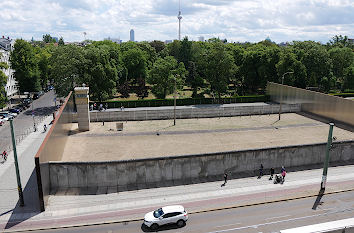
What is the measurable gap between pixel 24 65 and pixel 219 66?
152ft

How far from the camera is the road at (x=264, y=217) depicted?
76.2 feet

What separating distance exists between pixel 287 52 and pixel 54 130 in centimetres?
→ 5883

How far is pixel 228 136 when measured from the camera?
43.0 m

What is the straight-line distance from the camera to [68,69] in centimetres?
5953

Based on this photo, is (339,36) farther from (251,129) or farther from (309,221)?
(309,221)

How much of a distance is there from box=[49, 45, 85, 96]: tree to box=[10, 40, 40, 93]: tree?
1361cm

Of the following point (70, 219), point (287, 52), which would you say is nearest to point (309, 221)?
point (70, 219)

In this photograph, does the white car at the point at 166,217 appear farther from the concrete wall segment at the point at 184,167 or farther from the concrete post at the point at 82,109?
the concrete post at the point at 82,109

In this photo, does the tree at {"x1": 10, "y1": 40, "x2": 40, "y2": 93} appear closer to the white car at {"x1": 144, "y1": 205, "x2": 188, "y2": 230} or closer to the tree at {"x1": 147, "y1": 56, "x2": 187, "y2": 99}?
the tree at {"x1": 147, "y1": 56, "x2": 187, "y2": 99}

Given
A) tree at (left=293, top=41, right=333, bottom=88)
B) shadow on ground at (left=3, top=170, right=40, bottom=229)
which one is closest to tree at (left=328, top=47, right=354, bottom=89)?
tree at (left=293, top=41, right=333, bottom=88)

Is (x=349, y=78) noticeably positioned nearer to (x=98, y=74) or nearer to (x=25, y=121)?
(x=98, y=74)

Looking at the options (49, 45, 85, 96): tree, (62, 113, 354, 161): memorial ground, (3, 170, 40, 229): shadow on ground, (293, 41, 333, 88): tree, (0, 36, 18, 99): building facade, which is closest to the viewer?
(3, 170, 40, 229): shadow on ground

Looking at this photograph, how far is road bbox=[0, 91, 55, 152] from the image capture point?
4422cm

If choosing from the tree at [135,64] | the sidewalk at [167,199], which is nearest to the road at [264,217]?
the sidewalk at [167,199]
